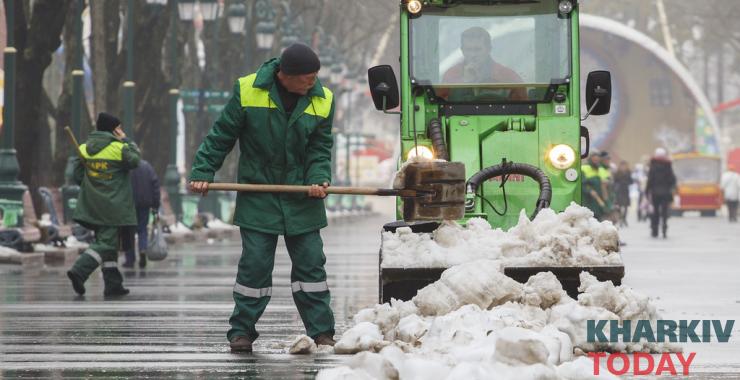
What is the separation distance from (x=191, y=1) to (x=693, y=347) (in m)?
24.9

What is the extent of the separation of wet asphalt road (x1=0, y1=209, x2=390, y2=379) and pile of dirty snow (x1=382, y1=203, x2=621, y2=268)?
0.97 m

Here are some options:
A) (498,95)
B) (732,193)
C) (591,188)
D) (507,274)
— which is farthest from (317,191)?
(732,193)

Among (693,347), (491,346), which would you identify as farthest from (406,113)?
(491,346)

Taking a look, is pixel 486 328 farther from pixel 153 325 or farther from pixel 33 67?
pixel 33 67

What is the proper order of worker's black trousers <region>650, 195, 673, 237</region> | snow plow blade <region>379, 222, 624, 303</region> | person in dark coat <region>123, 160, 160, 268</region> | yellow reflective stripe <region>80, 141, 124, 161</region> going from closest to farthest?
1. snow plow blade <region>379, 222, 624, 303</region>
2. yellow reflective stripe <region>80, 141, 124, 161</region>
3. person in dark coat <region>123, 160, 160, 268</region>
4. worker's black trousers <region>650, 195, 673, 237</region>

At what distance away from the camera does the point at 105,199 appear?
59.2ft

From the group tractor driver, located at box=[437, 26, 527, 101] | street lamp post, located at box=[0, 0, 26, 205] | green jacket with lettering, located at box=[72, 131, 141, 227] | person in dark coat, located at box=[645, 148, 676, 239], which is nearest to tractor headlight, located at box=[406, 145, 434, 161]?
tractor driver, located at box=[437, 26, 527, 101]

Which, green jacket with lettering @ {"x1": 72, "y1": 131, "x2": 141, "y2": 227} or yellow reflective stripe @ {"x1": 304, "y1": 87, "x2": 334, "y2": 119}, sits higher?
yellow reflective stripe @ {"x1": 304, "y1": 87, "x2": 334, "y2": 119}

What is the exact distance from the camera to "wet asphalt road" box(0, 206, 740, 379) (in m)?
10.9

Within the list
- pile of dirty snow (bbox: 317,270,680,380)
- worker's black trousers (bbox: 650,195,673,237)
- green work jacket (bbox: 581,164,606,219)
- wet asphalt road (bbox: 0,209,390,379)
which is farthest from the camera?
worker's black trousers (bbox: 650,195,673,237)

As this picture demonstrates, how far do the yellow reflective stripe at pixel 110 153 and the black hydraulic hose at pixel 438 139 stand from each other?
13.0 ft

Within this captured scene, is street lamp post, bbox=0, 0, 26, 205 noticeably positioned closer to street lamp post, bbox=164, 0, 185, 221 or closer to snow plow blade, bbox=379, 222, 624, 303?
street lamp post, bbox=164, 0, 185, 221

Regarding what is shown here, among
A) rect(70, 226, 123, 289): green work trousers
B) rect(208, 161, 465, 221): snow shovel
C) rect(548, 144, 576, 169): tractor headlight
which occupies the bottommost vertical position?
rect(70, 226, 123, 289): green work trousers

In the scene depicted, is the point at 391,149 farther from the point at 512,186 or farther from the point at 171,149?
the point at 512,186
